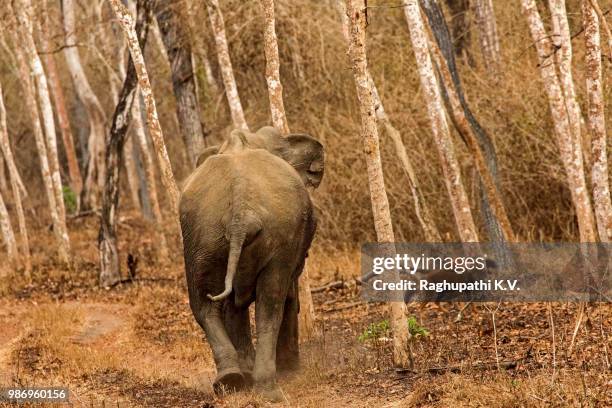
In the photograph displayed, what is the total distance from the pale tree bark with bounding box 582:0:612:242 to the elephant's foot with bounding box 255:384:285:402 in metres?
4.09

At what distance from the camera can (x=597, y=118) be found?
10.6 meters

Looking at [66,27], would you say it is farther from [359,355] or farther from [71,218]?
[359,355]

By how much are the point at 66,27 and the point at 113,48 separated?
238 inches

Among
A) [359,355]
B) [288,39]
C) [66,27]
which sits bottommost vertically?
[359,355]

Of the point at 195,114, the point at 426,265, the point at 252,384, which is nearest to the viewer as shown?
the point at 252,384

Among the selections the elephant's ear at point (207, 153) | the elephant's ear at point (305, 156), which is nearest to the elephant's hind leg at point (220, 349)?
the elephant's ear at point (207, 153)

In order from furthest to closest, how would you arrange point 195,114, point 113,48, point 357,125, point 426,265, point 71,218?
1. point 113,48
2. point 71,218
3. point 195,114
4. point 357,125
5. point 426,265

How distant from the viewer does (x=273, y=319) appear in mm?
8500

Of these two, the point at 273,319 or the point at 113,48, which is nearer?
the point at 273,319

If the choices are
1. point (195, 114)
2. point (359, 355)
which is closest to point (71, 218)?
point (195, 114)

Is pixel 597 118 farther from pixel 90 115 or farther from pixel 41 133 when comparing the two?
pixel 90 115

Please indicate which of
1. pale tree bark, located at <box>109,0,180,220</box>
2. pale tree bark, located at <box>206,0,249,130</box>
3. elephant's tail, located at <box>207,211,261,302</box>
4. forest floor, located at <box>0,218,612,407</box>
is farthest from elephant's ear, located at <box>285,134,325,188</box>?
pale tree bark, located at <box>206,0,249,130</box>

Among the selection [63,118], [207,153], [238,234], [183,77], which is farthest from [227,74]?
[63,118]

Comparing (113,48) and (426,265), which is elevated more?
(113,48)
